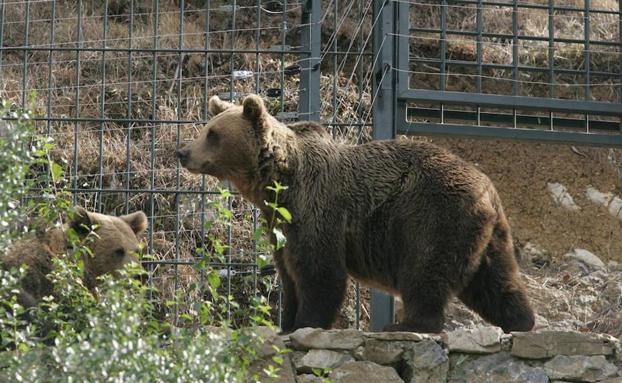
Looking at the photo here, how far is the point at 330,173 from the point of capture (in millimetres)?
8766

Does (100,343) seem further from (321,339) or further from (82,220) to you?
(82,220)

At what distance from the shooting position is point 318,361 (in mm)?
7914

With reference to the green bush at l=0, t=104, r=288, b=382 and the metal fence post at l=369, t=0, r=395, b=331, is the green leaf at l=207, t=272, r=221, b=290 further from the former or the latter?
the metal fence post at l=369, t=0, r=395, b=331

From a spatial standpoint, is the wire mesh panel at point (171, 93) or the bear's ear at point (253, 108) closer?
the bear's ear at point (253, 108)

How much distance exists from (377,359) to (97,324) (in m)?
3.37

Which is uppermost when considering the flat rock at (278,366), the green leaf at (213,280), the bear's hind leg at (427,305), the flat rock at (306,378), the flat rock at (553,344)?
the green leaf at (213,280)

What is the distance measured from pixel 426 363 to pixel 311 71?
10.3 ft

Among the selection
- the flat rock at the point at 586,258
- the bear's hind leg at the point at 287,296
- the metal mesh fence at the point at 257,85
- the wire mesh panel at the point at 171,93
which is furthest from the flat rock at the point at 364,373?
the flat rock at the point at 586,258

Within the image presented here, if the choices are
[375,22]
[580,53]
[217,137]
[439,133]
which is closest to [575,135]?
[439,133]

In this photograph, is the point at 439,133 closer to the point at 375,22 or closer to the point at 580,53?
the point at 375,22

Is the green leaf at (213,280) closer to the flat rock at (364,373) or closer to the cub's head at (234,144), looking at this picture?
the flat rock at (364,373)

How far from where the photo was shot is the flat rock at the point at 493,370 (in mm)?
7988

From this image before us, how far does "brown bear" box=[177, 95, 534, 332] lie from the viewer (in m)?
8.28

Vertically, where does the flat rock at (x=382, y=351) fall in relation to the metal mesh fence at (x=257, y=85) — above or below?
below
